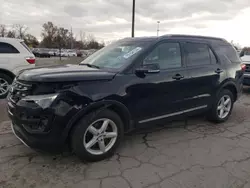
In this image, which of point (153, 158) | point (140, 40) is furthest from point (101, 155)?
point (140, 40)

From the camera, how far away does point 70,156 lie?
313 cm

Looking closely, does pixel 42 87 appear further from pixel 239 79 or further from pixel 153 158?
pixel 239 79

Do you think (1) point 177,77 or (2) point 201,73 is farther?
(2) point 201,73

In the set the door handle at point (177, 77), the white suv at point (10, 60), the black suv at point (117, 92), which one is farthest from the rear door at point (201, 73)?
the white suv at point (10, 60)

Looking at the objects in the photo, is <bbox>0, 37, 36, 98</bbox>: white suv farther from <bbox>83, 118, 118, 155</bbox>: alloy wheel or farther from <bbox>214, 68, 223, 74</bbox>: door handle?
<bbox>214, 68, 223, 74</bbox>: door handle

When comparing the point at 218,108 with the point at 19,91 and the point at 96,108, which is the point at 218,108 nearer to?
the point at 96,108

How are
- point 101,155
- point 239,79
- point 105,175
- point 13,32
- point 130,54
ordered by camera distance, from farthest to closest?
point 13,32, point 239,79, point 130,54, point 101,155, point 105,175

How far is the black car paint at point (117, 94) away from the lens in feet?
8.47

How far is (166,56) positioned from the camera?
11.9 ft

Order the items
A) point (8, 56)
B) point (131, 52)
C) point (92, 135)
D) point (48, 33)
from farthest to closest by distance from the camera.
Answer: point (48, 33), point (8, 56), point (131, 52), point (92, 135)

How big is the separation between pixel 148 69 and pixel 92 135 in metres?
1.23

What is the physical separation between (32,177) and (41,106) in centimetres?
87

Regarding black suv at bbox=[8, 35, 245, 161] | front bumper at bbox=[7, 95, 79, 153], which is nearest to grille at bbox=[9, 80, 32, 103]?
black suv at bbox=[8, 35, 245, 161]

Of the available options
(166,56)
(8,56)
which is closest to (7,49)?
(8,56)
